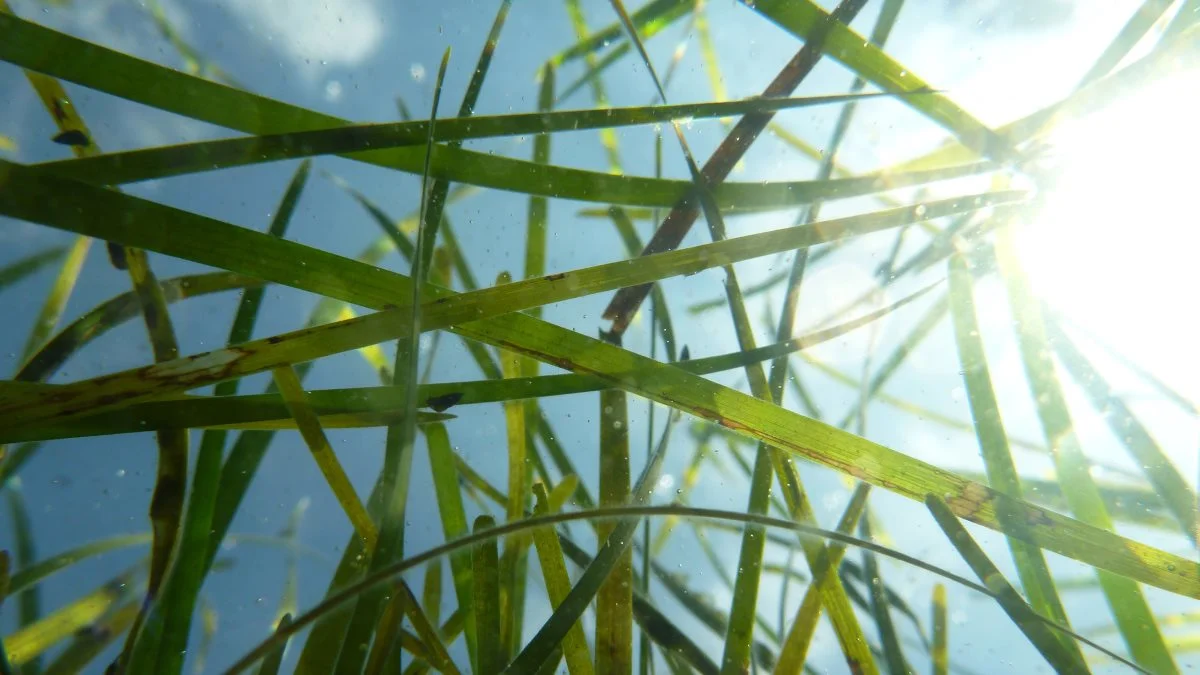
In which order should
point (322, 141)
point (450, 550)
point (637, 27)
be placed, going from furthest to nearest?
point (637, 27) → point (322, 141) → point (450, 550)

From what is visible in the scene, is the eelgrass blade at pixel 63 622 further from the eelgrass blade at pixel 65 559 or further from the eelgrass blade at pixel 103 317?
the eelgrass blade at pixel 103 317

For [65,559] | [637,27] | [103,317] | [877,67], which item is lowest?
[65,559]

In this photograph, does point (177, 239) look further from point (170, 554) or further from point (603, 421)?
point (603, 421)

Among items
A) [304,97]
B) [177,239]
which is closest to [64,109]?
[177,239]

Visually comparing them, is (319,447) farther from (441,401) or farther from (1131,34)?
(1131,34)

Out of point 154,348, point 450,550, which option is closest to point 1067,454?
point 450,550

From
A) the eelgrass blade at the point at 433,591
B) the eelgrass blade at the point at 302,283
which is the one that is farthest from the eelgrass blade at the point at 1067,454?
the eelgrass blade at the point at 433,591
